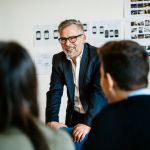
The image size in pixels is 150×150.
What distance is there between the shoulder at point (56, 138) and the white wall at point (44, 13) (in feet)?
7.89

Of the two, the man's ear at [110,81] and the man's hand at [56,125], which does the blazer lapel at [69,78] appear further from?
the man's ear at [110,81]

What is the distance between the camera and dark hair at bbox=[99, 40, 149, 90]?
1296 millimetres

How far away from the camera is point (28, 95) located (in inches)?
33.5

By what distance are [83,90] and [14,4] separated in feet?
6.07

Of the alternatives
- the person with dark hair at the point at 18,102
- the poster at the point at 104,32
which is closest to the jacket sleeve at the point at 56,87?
the poster at the point at 104,32

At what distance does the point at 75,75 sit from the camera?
230 centimetres

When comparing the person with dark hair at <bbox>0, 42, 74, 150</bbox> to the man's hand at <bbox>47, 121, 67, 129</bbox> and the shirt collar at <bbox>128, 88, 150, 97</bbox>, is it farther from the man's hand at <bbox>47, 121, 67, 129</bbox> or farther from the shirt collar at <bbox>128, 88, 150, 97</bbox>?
the man's hand at <bbox>47, 121, 67, 129</bbox>

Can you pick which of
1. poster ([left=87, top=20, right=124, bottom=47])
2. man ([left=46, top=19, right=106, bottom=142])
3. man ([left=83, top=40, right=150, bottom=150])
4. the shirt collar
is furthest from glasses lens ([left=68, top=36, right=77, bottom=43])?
poster ([left=87, top=20, right=124, bottom=47])

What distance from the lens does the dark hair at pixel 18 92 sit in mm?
814

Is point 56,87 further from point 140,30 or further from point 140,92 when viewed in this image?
point 140,30

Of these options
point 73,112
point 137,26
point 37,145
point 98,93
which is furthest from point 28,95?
point 137,26

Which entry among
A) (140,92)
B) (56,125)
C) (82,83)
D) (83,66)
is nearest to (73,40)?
(83,66)

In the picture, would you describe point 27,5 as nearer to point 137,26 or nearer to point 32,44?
point 32,44

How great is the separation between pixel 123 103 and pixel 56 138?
0.40 m
